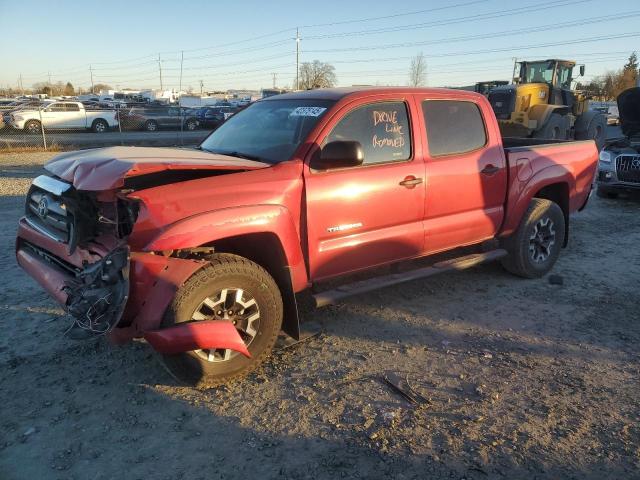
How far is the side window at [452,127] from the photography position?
14.7 feet

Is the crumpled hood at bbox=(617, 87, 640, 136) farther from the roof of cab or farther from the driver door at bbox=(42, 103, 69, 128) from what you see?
the driver door at bbox=(42, 103, 69, 128)

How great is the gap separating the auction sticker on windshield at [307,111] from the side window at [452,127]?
1.00m

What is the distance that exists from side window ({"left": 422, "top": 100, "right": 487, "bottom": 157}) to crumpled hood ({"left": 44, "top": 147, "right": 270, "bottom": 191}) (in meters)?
1.63

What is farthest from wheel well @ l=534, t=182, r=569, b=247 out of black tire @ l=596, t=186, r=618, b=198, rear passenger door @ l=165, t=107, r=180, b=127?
rear passenger door @ l=165, t=107, r=180, b=127

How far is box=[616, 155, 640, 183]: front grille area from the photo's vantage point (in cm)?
936

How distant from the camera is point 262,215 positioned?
3.40m

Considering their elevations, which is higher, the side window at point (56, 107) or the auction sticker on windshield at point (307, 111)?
the side window at point (56, 107)

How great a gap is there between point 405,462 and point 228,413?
1089mm

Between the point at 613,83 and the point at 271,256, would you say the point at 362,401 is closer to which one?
the point at 271,256

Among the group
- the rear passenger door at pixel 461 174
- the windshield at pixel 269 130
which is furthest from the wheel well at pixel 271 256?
the rear passenger door at pixel 461 174

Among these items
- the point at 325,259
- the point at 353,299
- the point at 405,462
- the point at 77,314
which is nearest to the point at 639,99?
the point at 353,299

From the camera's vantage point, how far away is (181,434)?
9.57 feet

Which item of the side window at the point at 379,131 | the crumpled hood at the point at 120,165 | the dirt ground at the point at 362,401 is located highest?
the side window at the point at 379,131

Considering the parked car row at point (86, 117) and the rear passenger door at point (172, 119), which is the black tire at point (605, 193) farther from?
the rear passenger door at point (172, 119)
